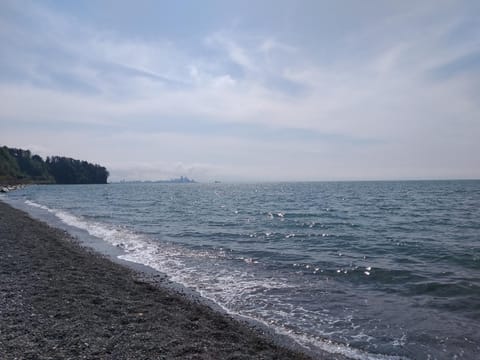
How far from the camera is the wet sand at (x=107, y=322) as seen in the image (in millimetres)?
6688

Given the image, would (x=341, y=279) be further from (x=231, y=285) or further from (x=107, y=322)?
(x=107, y=322)

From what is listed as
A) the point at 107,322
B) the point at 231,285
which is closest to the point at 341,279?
the point at 231,285

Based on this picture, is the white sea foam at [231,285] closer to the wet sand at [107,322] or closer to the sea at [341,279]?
the sea at [341,279]

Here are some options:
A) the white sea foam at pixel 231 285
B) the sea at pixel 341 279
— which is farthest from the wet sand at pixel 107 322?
the sea at pixel 341 279

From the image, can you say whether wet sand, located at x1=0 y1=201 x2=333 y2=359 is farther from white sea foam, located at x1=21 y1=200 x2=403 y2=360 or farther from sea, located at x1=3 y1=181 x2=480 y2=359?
sea, located at x1=3 y1=181 x2=480 y2=359

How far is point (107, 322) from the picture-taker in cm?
800

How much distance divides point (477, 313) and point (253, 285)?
22.4ft

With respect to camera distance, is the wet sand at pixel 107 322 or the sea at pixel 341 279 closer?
the wet sand at pixel 107 322

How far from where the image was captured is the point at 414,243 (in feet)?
70.1

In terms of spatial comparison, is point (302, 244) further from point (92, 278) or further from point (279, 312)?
point (92, 278)

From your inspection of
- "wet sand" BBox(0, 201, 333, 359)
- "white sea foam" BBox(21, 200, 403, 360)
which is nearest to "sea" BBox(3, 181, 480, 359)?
"white sea foam" BBox(21, 200, 403, 360)

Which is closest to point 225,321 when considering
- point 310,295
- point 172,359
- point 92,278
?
point 172,359

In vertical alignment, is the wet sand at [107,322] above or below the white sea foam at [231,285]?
above

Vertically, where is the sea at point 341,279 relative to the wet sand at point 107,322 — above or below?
below
